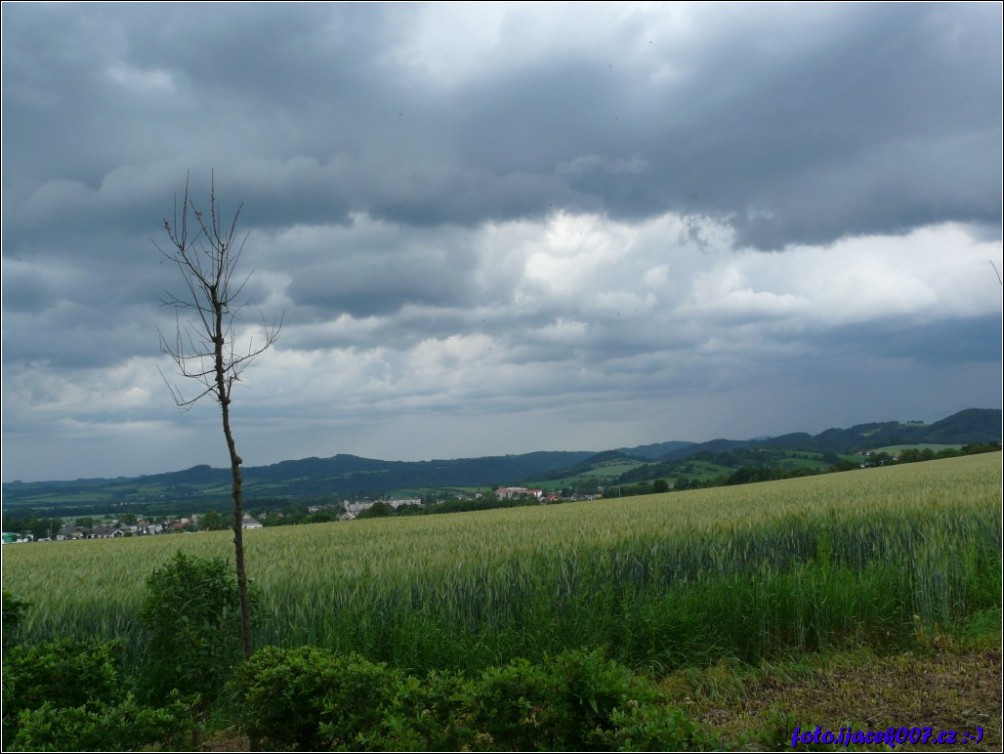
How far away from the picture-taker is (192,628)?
6559mm

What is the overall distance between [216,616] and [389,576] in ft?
7.09

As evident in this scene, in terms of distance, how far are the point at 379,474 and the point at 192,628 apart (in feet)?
326

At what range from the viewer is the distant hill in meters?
80.4

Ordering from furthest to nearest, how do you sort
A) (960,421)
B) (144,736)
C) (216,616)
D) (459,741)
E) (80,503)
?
1. (960,421)
2. (80,503)
3. (216,616)
4. (144,736)
5. (459,741)

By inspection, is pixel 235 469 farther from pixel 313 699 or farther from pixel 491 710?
pixel 491 710

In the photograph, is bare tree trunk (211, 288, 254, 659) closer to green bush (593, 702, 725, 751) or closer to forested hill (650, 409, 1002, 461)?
green bush (593, 702, 725, 751)

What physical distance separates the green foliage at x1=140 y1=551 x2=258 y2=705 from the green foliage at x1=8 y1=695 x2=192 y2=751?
132 cm

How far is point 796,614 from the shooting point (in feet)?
26.9

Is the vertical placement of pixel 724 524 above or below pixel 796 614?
above

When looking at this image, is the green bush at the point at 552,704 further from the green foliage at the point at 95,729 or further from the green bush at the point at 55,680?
the green bush at the point at 55,680

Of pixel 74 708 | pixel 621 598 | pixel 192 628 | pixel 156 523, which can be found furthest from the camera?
pixel 156 523

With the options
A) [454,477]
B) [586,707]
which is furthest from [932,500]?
[454,477]

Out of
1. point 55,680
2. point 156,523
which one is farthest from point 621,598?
point 156,523

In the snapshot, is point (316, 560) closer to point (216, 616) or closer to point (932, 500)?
point (216, 616)
